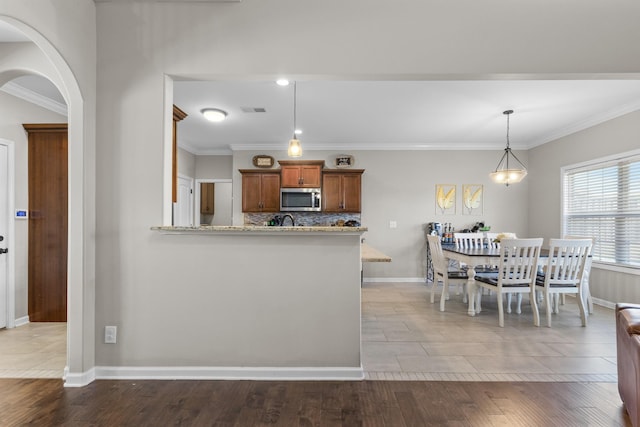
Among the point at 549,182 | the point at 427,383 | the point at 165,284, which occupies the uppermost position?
the point at 549,182

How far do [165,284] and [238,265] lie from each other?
53 centimetres

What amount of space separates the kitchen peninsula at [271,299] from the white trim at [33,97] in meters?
2.73

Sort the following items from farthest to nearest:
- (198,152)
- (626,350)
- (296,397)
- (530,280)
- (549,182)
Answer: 1. (198,152)
2. (549,182)
3. (530,280)
4. (296,397)
5. (626,350)

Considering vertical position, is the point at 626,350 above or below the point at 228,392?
above

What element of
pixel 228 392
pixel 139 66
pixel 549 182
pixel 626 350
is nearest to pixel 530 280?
pixel 626 350

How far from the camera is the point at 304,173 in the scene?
19.8 ft

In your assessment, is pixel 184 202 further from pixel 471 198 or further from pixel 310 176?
pixel 471 198

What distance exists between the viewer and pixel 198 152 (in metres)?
6.89

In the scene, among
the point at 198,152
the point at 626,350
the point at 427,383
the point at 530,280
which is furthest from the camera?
the point at 198,152

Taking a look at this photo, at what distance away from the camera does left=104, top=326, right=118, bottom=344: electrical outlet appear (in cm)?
234

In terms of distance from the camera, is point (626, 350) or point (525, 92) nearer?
point (626, 350)

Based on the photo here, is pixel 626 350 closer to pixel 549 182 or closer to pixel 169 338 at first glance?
pixel 169 338

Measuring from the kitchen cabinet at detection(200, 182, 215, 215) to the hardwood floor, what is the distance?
6.25m

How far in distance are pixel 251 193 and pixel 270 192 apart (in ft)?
1.15
